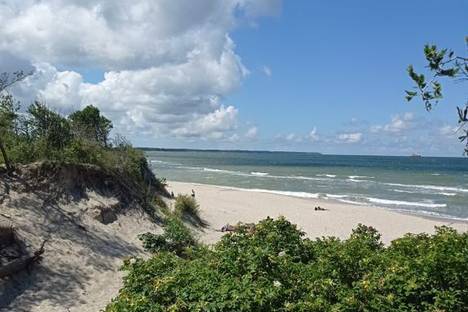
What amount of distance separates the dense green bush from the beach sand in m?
9.49

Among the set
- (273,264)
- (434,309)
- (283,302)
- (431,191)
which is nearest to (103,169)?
(273,264)

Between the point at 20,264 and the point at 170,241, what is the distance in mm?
4179

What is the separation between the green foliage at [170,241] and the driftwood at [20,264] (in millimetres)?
3013

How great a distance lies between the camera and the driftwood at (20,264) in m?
8.84

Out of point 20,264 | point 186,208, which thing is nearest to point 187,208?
point 186,208

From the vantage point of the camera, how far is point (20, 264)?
9.25 metres

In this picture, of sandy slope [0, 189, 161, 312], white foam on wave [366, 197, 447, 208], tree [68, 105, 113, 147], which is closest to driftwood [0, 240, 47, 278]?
sandy slope [0, 189, 161, 312]

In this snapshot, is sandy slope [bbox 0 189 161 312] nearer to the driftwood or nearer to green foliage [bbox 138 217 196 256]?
the driftwood

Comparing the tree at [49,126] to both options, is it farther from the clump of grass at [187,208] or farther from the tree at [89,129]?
the clump of grass at [187,208]

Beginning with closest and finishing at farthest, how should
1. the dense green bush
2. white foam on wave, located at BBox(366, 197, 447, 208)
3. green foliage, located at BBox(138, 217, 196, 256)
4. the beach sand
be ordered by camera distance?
the dense green bush, green foliage, located at BBox(138, 217, 196, 256), the beach sand, white foam on wave, located at BBox(366, 197, 447, 208)

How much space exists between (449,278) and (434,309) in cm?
70

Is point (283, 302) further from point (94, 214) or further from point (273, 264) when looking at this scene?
point (94, 214)

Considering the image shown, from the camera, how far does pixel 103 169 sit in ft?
47.9

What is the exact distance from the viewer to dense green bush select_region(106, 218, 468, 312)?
4.86 metres
